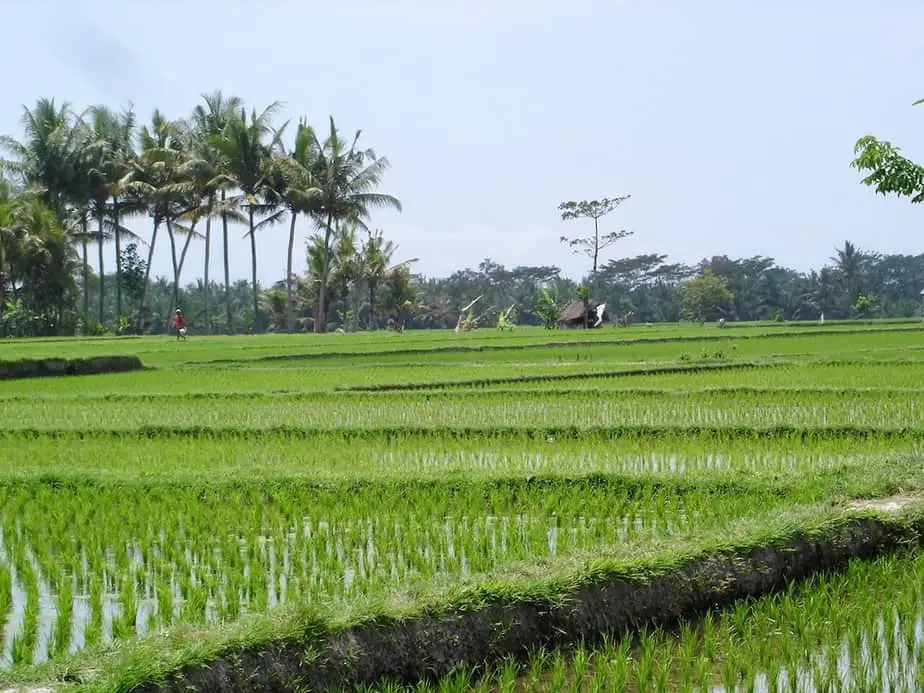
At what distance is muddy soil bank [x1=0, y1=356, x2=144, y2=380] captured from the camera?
49.5ft

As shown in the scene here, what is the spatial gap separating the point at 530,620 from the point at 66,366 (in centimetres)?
1357

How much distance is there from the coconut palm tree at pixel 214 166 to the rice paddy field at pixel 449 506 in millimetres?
22001

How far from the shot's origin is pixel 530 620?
345 cm

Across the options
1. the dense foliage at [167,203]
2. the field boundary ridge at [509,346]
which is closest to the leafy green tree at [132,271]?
the dense foliage at [167,203]

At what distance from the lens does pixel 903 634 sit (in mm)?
3393

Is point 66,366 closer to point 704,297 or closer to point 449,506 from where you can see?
point 449,506

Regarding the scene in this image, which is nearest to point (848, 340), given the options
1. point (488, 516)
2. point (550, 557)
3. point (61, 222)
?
point (488, 516)

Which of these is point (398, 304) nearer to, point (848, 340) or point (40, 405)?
point (848, 340)

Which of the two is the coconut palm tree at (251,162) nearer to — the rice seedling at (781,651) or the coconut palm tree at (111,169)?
the coconut palm tree at (111,169)

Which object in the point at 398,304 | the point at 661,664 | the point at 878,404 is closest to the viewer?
the point at 661,664

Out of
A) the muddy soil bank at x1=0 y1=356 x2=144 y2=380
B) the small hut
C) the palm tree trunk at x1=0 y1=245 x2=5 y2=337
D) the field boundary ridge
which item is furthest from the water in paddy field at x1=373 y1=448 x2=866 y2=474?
the small hut

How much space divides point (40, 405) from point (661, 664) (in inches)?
361

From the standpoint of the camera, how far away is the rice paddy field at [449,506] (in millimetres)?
3266

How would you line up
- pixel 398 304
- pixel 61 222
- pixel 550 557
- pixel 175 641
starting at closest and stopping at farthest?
pixel 175 641, pixel 550 557, pixel 61 222, pixel 398 304
